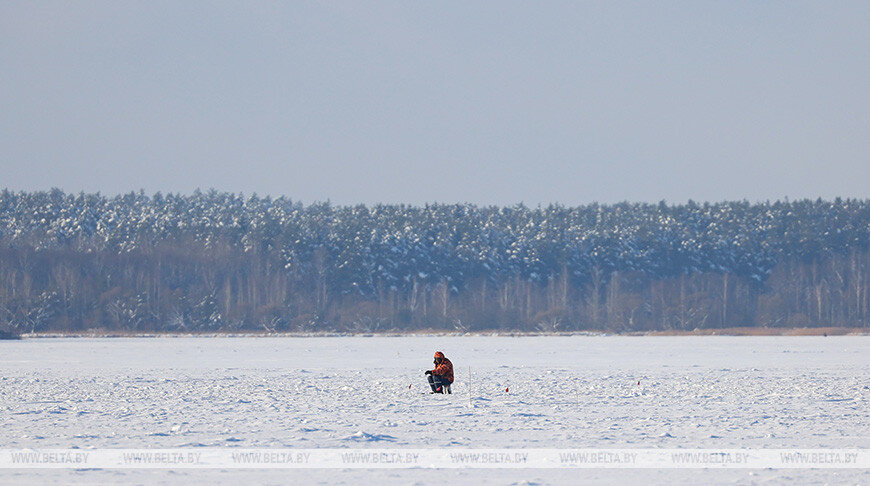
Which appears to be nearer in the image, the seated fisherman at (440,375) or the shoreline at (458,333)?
the seated fisherman at (440,375)

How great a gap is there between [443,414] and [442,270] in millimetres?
84627

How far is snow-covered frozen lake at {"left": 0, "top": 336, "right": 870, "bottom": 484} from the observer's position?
11.0 metres

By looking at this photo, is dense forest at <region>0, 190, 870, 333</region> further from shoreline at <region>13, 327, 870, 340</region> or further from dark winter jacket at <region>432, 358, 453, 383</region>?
dark winter jacket at <region>432, 358, 453, 383</region>

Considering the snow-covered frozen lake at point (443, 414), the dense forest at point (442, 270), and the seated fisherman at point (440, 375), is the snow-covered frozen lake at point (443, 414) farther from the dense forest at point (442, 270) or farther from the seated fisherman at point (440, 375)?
the dense forest at point (442, 270)

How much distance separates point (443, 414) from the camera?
1656cm

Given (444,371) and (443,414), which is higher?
(444,371)

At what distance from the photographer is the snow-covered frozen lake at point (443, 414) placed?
1101 cm

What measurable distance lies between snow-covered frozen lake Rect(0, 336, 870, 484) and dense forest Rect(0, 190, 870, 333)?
209 ft

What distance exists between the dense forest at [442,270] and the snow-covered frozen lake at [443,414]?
6377cm

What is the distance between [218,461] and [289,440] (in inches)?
72.7

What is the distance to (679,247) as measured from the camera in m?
104

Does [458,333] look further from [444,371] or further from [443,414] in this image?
[443,414]

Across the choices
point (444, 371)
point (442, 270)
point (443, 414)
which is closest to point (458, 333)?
point (442, 270)

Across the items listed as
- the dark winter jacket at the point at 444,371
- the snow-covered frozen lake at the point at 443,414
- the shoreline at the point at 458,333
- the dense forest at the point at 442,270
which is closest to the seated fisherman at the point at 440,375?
the dark winter jacket at the point at 444,371
